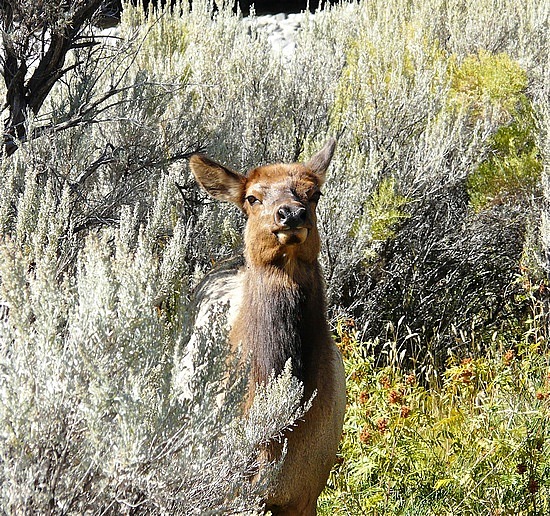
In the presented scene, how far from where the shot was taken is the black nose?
3.47 meters

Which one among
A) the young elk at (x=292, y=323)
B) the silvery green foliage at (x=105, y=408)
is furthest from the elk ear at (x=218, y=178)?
the silvery green foliage at (x=105, y=408)

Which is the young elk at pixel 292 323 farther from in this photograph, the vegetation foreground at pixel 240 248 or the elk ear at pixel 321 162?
the elk ear at pixel 321 162

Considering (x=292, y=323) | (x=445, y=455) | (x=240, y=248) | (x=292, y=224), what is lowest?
(x=445, y=455)

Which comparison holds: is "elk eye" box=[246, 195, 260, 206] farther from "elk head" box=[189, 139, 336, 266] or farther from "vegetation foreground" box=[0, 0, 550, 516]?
"vegetation foreground" box=[0, 0, 550, 516]

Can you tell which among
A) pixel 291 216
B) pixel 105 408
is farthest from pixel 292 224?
pixel 105 408

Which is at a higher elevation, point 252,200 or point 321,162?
point 321,162

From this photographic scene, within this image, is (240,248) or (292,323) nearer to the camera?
(292,323)

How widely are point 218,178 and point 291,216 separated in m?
0.65

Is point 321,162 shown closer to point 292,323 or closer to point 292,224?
point 292,224

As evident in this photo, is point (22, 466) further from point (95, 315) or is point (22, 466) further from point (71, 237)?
point (71, 237)

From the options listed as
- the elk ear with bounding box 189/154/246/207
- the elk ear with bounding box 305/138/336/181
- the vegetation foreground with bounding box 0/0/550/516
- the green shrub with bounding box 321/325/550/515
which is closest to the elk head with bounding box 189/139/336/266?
the elk ear with bounding box 189/154/246/207

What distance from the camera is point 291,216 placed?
3473 mm

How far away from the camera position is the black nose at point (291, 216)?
3471mm

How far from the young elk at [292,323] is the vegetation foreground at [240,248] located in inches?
10.4
